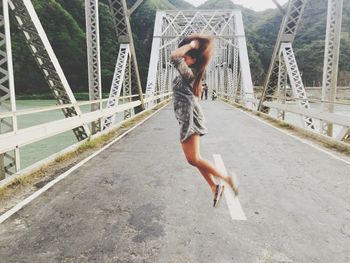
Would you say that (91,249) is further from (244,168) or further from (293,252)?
(244,168)

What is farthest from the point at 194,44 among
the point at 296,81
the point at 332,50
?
the point at 296,81

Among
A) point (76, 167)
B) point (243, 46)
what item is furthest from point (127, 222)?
point (243, 46)

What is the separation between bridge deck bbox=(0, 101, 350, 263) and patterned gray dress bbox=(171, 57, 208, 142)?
127cm

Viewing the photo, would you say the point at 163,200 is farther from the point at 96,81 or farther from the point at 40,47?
the point at 96,81

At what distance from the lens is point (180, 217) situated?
440 cm

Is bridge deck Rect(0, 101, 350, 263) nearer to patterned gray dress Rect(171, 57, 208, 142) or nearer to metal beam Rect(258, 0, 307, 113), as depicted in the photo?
patterned gray dress Rect(171, 57, 208, 142)

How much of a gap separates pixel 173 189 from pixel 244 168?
212cm

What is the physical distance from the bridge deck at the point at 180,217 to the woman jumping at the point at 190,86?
3.22 ft

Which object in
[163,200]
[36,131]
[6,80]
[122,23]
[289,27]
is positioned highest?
[122,23]

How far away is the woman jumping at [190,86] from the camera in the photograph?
344cm

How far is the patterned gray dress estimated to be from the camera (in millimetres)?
3506

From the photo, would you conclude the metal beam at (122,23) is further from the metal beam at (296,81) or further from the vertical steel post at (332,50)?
the vertical steel post at (332,50)

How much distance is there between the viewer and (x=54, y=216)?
14.6ft

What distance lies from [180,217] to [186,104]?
1670mm
